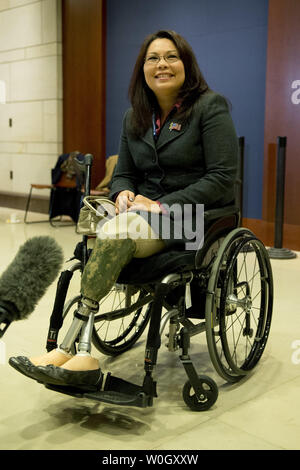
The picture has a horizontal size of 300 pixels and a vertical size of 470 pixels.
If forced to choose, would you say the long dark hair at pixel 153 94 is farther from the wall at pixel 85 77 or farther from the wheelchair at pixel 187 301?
the wall at pixel 85 77

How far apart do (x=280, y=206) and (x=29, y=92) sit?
443 cm

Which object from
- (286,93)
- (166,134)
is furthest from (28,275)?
(286,93)

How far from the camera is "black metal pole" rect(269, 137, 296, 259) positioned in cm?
468

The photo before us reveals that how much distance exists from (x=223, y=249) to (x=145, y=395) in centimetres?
57

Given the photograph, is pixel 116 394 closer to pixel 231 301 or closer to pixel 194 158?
pixel 231 301

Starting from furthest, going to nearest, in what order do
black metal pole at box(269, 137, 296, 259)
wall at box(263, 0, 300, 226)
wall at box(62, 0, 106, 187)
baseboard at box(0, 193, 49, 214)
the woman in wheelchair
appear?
baseboard at box(0, 193, 49, 214) < wall at box(62, 0, 106, 187) < wall at box(263, 0, 300, 226) < black metal pole at box(269, 137, 296, 259) < the woman in wheelchair

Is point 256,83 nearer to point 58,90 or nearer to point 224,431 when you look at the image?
point 58,90

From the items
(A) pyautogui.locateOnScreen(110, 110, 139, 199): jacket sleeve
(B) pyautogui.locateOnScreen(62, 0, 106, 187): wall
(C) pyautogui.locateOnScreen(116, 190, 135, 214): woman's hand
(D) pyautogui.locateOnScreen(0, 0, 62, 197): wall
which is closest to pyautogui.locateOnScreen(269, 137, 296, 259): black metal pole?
(A) pyautogui.locateOnScreen(110, 110, 139, 199): jacket sleeve

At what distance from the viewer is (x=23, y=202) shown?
809 cm

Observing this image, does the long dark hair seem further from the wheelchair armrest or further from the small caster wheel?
the small caster wheel

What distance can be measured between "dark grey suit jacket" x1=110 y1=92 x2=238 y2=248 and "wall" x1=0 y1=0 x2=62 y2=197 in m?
5.50

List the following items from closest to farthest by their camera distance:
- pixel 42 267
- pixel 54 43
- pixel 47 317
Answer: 1. pixel 42 267
2. pixel 47 317
3. pixel 54 43

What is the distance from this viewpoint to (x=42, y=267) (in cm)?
120
